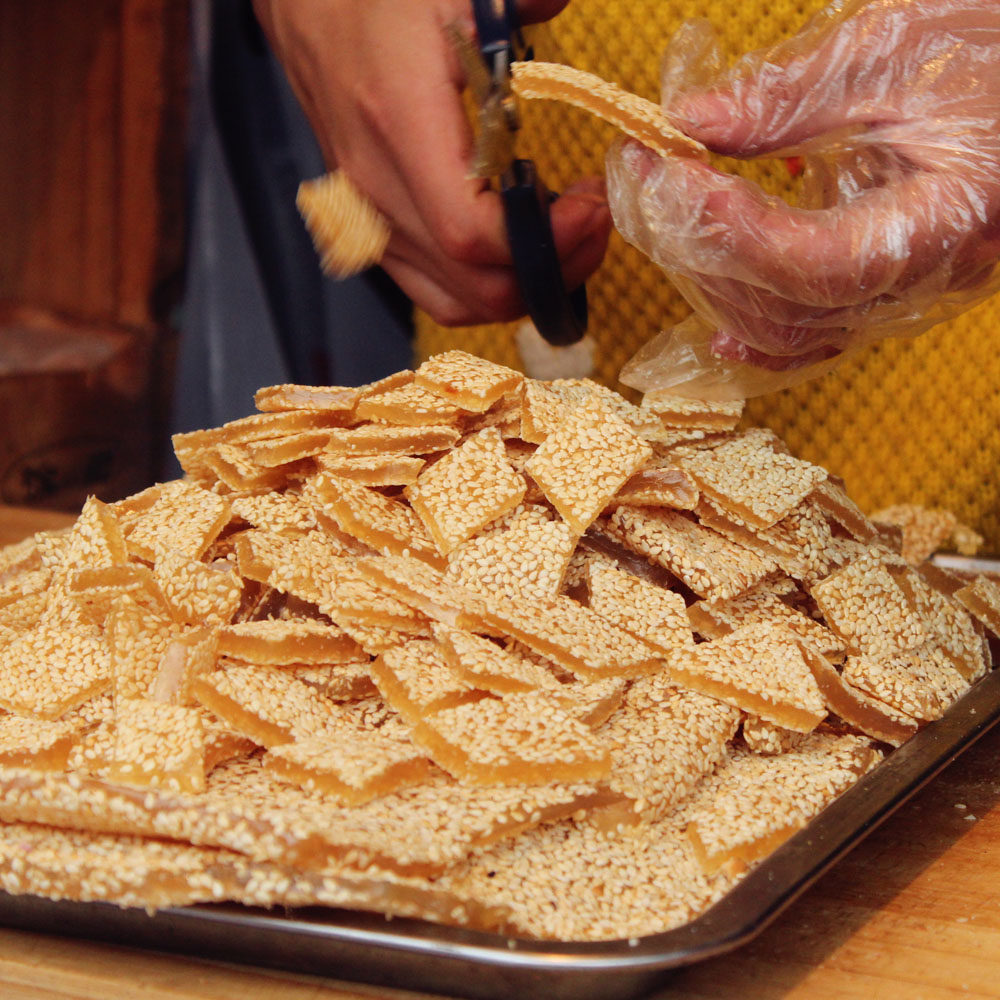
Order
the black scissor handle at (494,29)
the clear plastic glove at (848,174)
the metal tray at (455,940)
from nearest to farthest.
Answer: the metal tray at (455,940)
the clear plastic glove at (848,174)
the black scissor handle at (494,29)

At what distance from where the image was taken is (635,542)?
0.84 m

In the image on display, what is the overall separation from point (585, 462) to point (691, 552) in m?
0.10

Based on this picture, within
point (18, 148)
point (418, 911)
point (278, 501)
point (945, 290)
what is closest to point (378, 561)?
point (278, 501)

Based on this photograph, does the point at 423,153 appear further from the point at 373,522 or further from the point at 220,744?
the point at 220,744

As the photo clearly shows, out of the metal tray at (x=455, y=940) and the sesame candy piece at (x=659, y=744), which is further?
the sesame candy piece at (x=659, y=744)

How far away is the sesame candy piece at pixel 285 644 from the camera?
28.4 inches

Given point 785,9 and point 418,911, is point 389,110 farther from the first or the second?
point 418,911

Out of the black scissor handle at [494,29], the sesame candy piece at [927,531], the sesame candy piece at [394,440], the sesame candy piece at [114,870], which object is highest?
the black scissor handle at [494,29]

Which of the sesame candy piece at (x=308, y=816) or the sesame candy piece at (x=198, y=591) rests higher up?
the sesame candy piece at (x=198, y=591)

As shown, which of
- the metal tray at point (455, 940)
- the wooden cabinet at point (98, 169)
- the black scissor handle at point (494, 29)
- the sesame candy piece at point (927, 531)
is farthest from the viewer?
the wooden cabinet at point (98, 169)

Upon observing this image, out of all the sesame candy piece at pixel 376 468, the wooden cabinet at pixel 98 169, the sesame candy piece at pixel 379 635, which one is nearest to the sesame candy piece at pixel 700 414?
the sesame candy piece at pixel 376 468

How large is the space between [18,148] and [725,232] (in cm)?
226

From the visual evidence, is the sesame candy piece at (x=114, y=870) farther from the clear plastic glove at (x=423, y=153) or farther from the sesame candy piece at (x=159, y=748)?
the clear plastic glove at (x=423, y=153)

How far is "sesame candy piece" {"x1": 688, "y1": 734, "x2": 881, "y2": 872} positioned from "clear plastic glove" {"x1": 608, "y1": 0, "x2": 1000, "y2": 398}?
325 millimetres
